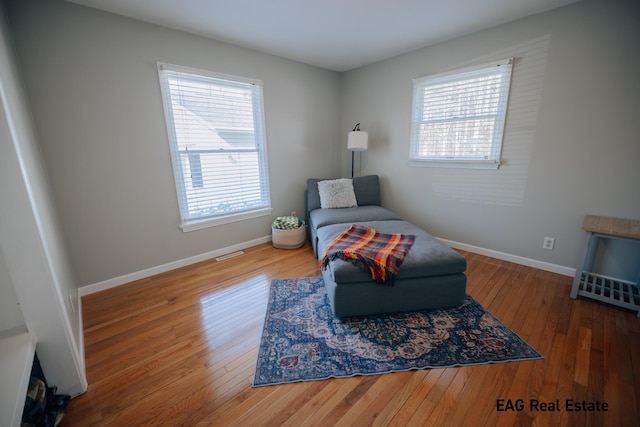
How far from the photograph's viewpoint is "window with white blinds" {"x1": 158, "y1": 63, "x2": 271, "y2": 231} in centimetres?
252

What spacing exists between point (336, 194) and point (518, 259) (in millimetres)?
2133

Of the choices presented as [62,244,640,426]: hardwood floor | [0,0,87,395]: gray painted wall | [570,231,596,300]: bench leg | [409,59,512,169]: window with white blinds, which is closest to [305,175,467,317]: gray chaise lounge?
[62,244,640,426]: hardwood floor

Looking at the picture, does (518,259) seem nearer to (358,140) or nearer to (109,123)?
(358,140)

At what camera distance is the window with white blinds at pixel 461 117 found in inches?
100

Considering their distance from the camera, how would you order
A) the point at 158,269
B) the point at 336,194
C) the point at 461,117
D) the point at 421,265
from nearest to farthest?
the point at 421,265
the point at 158,269
the point at 461,117
the point at 336,194

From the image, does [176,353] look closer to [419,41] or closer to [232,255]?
[232,255]

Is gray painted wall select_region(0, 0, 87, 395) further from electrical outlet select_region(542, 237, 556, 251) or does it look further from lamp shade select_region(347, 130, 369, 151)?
electrical outlet select_region(542, 237, 556, 251)

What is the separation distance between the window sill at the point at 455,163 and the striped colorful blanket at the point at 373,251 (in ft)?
4.09

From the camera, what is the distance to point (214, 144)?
2803 mm

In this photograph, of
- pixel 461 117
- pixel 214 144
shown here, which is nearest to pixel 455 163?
pixel 461 117

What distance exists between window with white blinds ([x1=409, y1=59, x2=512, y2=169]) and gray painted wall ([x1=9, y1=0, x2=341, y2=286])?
2.03 m

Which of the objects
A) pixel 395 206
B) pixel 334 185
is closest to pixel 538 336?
pixel 395 206

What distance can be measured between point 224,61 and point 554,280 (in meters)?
3.96

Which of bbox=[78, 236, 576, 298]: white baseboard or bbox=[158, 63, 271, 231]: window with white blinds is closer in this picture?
bbox=[78, 236, 576, 298]: white baseboard
